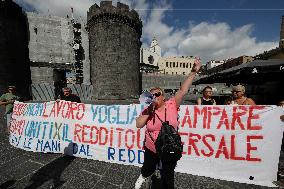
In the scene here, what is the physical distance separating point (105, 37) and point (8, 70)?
1320 centimetres

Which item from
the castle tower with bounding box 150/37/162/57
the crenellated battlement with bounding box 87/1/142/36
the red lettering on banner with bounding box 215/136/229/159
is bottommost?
the red lettering on banner with bounding box 215/136/229/159

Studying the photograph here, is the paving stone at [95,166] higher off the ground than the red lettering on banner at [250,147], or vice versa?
the red lettering on banner at [250,147]

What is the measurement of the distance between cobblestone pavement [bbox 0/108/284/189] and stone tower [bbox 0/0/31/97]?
22383mm

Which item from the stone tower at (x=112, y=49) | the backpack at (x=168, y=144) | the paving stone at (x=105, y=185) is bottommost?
the paving stone at (x=105, y=185)

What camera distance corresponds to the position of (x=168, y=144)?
2.27 meters

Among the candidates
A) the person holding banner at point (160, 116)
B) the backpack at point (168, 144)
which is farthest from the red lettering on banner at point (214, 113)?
the backpack at point (168, 144)

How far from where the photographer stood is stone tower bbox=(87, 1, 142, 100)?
74.1 ft

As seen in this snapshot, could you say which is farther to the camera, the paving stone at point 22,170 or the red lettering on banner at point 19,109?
the red lettering on banner at point 19,109

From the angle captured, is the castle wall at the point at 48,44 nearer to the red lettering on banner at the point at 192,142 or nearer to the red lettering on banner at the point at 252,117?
the red lettering on banner at the point at 192,142

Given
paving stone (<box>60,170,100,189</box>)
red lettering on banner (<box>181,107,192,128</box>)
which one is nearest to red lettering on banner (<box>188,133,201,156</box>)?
red lettering on banner (<box>181,107,192,128</box>)

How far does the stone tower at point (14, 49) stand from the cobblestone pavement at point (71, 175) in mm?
22383

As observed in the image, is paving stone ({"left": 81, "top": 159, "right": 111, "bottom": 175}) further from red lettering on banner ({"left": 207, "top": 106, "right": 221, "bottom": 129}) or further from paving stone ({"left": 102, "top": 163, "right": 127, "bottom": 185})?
red lettering on banner ({"left": 207, "top": 106, "right": 221, "bottom": 129})

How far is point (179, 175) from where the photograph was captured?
365cm

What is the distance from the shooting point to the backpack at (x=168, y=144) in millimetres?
2277
